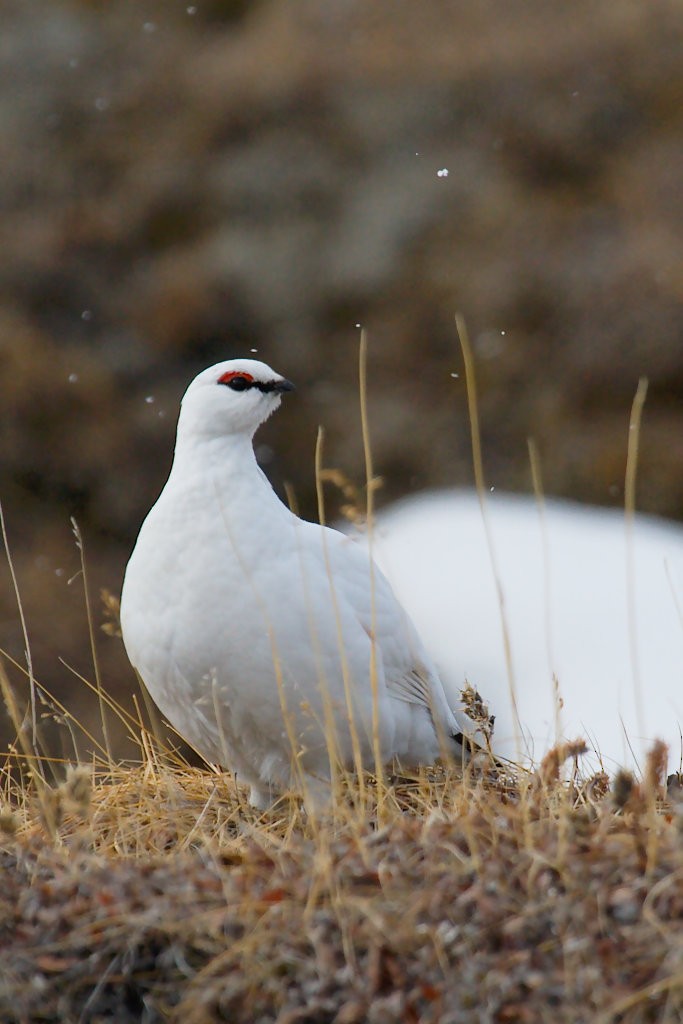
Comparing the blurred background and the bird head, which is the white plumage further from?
the blurred background

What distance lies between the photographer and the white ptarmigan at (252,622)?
3213 mm

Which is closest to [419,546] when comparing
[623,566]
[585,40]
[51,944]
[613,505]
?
[623,566]

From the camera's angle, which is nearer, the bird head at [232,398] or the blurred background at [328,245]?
the bird head at [232,398]

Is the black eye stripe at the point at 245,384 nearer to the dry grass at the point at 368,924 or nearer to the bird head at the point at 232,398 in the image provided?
the bird head at the point at 232,398

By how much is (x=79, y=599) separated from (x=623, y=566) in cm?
514

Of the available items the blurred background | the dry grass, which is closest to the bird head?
the dry grass

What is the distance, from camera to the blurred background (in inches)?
406

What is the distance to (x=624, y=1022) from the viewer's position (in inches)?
75.7

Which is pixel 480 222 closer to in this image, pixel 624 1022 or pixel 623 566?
pixel 623 566

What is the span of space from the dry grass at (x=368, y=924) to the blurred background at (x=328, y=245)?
730 centimetres

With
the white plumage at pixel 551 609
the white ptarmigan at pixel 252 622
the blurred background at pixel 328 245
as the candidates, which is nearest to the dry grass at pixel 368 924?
the white ptarmigan at pixel 252 622

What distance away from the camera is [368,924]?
2.11m

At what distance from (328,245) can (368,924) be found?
9.95m

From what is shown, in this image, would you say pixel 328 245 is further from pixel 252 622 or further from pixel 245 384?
pixel 252 622
